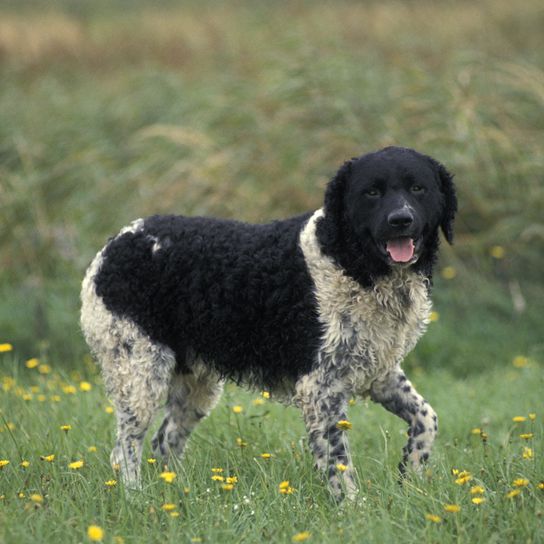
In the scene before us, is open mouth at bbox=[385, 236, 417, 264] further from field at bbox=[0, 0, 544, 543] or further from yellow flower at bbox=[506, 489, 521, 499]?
yellow flower at bbox=[506, 489, 521, 499]

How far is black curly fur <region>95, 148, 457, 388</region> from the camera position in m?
4.54

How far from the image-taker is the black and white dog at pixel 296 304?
4.48 m

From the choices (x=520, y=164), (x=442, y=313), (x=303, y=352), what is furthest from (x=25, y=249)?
(x=303, y=352)

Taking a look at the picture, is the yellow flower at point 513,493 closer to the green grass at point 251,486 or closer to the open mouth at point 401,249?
the green grass at point 251,486

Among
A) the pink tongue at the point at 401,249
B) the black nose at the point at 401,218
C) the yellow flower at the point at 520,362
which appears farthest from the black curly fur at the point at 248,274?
the yellow flower at the point at 520,362

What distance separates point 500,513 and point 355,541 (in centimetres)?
61

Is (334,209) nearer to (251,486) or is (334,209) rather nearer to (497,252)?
(251,486)

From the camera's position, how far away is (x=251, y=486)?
14.2 ft

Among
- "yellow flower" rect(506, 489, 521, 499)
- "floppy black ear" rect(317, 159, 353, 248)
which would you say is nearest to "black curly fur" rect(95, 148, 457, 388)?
"floppy black ear" rect(317, 159, 353, 248)

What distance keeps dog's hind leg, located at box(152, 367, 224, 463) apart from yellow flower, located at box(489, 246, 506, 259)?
A: 380cm

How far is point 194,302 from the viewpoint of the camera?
4797mm

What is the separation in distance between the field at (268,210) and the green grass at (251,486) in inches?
0.6

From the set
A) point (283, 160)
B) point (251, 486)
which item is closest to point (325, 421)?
point (251, 486)

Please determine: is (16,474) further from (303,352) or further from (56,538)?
(303,352)
